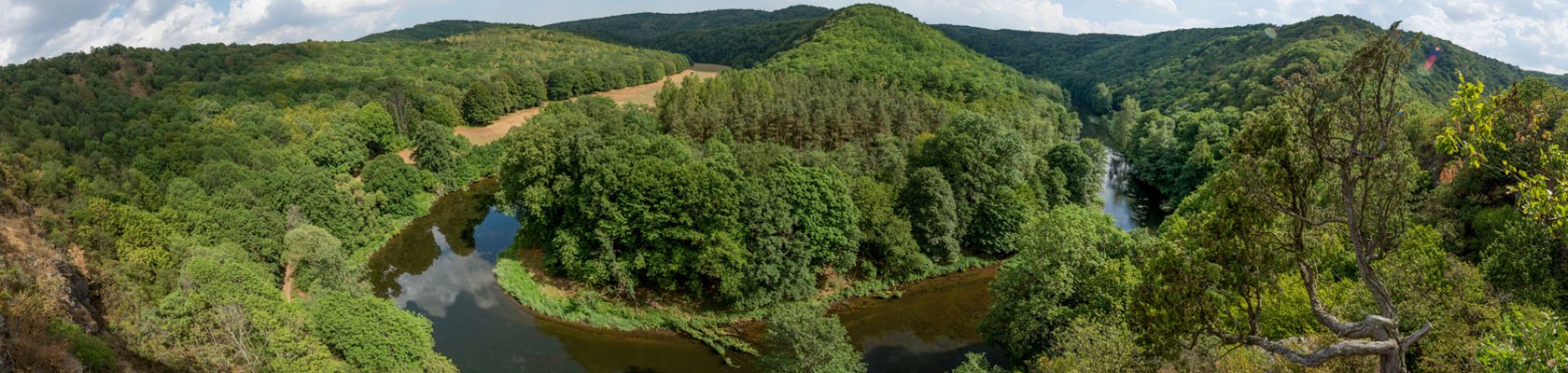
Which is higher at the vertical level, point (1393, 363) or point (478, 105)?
point (1393, 363)

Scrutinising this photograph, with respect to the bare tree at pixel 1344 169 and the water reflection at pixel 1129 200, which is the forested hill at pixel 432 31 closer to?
the water reflection at pixel 1129 200

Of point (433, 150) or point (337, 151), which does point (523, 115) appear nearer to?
point (433, 150)

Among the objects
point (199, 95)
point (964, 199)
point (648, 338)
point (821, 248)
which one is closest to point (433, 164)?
point (199, 95)

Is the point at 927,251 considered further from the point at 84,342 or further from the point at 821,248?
the point at 84,342

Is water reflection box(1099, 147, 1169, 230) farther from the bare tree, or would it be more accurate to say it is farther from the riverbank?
the bare tree

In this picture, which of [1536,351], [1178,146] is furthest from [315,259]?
[1178,146]

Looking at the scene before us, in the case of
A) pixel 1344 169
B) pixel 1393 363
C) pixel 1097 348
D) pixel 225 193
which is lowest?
pixel 225 193
